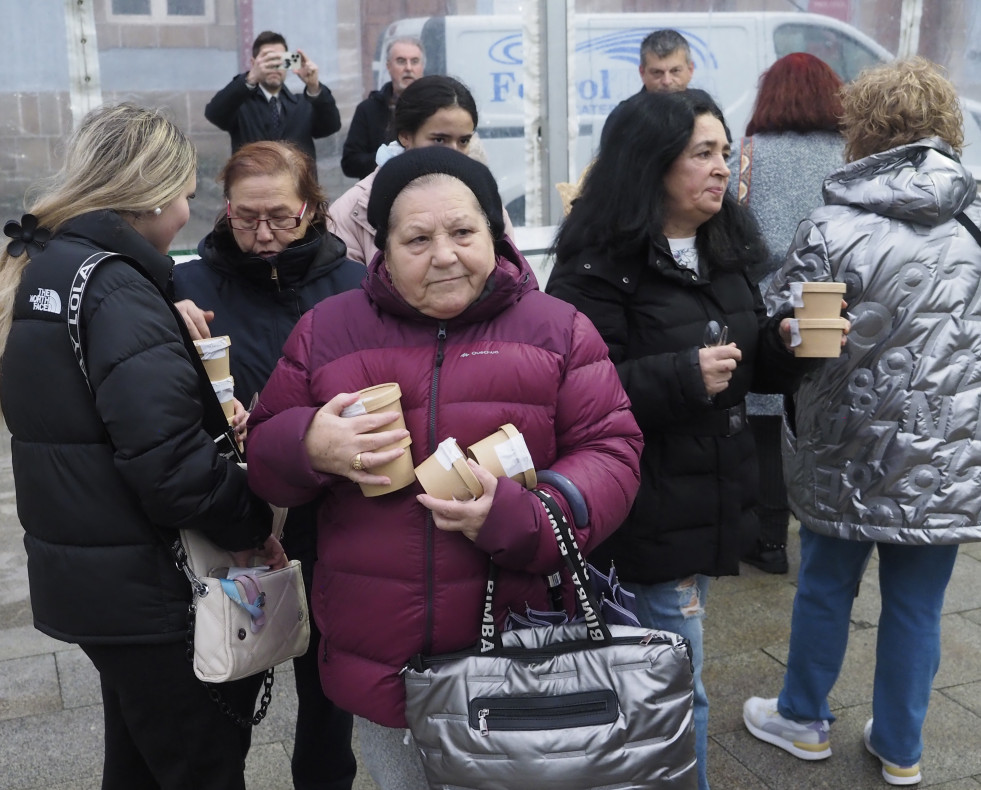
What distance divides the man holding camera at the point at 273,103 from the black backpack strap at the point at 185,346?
13.9ft

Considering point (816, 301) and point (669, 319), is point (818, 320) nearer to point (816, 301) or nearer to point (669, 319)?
point (816, 301)

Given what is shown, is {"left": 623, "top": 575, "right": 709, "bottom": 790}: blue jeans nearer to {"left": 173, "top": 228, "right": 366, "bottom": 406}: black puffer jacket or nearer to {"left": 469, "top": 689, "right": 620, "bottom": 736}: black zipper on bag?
{"left": 469, "top": 689, "right": 620, "bottom": 736}: black zipper on bag

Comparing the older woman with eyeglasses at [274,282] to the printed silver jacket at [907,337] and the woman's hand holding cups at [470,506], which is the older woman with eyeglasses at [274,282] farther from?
the printed silver jacket at [907,337]

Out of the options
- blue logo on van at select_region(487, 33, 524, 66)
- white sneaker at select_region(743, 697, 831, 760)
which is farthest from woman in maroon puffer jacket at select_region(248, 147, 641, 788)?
blue logo on van at select_region(487, 33, 524, 66)

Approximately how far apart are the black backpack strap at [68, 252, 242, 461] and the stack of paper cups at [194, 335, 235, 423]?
0.22 feet

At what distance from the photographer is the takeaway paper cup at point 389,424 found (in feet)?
6.84

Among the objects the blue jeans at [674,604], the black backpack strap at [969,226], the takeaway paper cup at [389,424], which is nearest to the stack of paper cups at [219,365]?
the takeaway paper cup at [389,424]

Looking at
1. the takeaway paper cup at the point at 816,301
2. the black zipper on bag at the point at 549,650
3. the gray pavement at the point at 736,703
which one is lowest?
the gray pavement at the point at 736,703

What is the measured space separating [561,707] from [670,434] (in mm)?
969

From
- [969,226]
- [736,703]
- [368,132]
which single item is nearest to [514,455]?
[969,226]

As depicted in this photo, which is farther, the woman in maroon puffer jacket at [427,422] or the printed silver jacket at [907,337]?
the printed silver jacket at [907,337]

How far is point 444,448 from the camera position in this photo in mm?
2053

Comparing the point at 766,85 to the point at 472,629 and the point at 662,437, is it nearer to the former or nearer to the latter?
the point at 662,437

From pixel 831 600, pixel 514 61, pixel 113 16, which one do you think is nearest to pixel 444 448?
pixel 831 600
